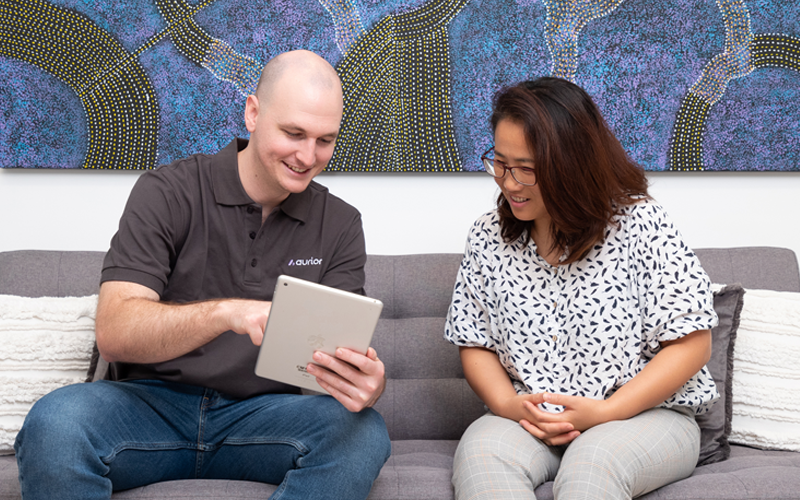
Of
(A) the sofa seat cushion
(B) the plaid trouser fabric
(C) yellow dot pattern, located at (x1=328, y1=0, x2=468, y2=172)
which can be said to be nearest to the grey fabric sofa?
(A) the sofa seat cushion

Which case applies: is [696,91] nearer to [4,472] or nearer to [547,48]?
[547,48]

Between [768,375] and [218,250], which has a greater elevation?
[218,250]

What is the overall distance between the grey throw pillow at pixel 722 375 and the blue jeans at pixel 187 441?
31.5 inches

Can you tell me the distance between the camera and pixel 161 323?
1196 mm

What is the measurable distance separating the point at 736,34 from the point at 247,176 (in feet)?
5.50

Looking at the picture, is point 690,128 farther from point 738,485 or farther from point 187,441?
point 187,441

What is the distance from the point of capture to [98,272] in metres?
1.88

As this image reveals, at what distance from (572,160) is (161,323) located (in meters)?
0.89

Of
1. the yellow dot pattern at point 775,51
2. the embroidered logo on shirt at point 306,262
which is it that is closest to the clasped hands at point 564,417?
the embroidered logo on shirt at point 306,262

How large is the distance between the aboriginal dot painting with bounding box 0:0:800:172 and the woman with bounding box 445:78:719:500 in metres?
0.67

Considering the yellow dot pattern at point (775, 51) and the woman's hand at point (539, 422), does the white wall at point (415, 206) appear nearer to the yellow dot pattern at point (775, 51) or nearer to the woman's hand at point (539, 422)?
the yellow dot pattern at point (775, 51)

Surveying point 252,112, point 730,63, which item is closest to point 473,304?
point 252,112

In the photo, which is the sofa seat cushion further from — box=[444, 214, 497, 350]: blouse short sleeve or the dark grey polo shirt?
the dark grey polo shirt

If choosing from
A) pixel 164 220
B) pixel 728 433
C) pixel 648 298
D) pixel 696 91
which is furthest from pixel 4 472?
pixel 696 91
